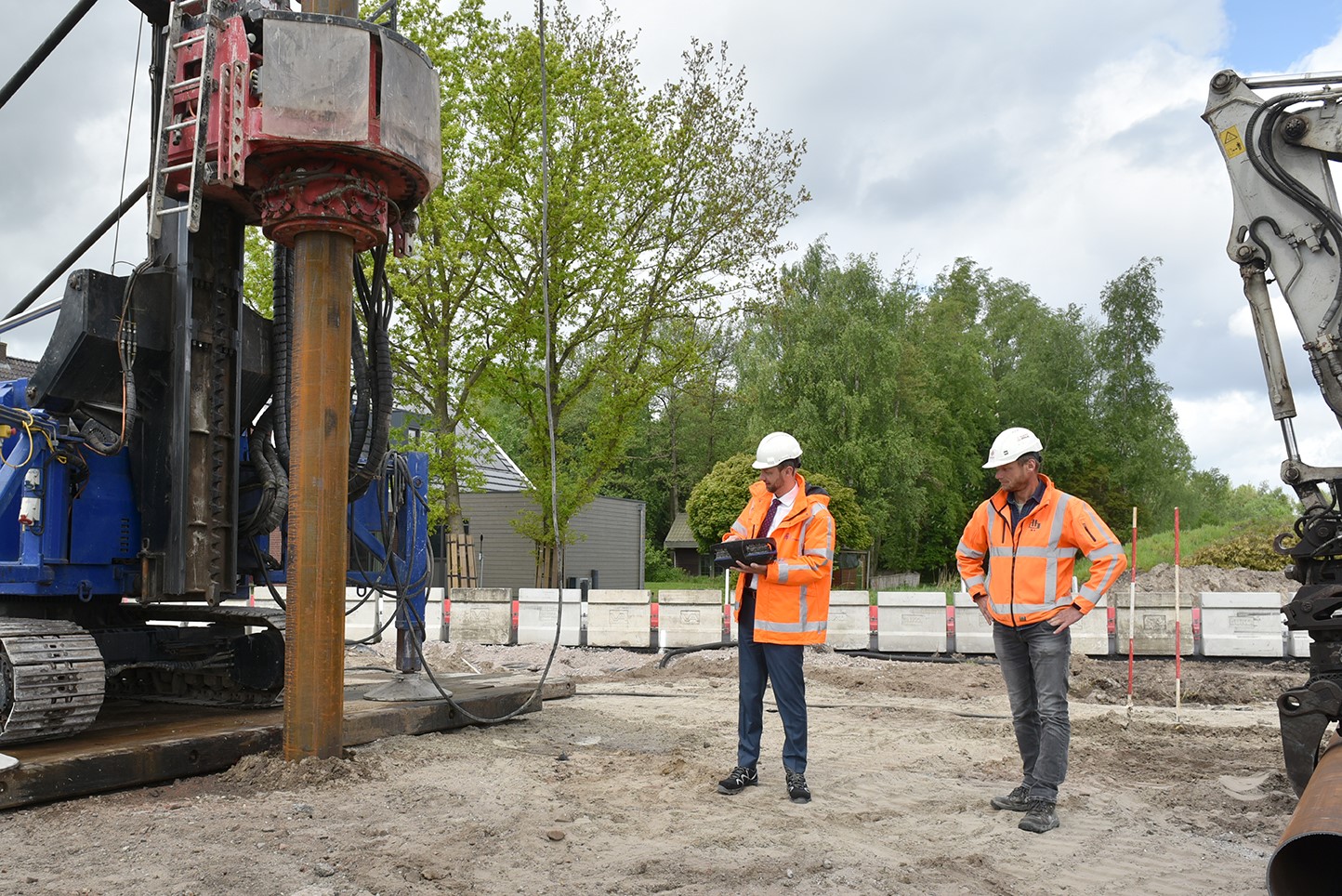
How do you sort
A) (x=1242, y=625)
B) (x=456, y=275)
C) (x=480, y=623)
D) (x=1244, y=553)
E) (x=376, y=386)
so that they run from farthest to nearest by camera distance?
(x=1244, y=553) < (x=456, y=275) < (x=480, y=623) < (x=1242, y=625) < (x=376, y=386)

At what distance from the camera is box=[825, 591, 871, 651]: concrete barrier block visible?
1526 centimetres

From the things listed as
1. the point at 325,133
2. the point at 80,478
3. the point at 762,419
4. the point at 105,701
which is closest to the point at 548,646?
the point at 105,701

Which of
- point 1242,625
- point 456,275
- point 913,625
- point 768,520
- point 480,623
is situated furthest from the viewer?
point 456,275

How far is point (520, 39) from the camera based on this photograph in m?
19.4

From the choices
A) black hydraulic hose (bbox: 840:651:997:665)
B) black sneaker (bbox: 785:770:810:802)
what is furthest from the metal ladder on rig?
black hydraulic hose (bbox: 840:651:997:665)

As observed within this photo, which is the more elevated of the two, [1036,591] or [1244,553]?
[1244,553]

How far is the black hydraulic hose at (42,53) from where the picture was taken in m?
7.54

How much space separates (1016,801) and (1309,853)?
231 centimetres

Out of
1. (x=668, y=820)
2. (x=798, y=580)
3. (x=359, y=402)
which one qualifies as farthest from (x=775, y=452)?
(x=359, y=402)

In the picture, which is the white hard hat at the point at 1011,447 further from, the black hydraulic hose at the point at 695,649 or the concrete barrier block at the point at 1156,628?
the concrete barrier block at the point at 1156,628

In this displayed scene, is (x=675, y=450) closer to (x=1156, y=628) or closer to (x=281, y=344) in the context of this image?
(x=1156, y=628)

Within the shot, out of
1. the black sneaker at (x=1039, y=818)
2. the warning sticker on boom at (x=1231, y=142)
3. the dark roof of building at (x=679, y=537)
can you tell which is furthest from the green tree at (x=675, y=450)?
the black sneaker at (x=1039, y=818)

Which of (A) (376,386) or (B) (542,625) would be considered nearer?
(A) (376,386)

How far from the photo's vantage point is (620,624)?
15891 millimetres
